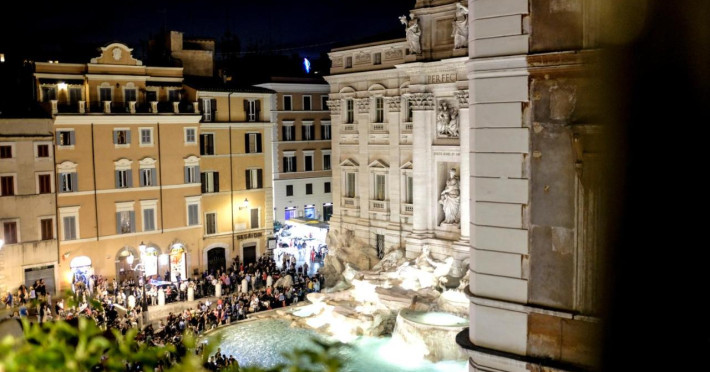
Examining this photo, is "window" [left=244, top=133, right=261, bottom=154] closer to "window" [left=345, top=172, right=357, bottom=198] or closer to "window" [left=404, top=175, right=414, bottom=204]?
"window" [left=345, top=172, right=357, bottom=198]

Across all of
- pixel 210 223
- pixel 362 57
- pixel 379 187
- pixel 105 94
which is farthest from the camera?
pixel 210 223

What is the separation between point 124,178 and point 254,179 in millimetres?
8847

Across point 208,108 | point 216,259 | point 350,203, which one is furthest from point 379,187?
point 208,108

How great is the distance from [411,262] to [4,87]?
27876mm

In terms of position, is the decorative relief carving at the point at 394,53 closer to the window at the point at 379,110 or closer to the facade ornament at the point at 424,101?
the window at the point at 379,110

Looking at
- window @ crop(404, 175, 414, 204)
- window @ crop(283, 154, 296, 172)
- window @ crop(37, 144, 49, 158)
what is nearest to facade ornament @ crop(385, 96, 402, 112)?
window @ crop(404, 175, 414, 204)

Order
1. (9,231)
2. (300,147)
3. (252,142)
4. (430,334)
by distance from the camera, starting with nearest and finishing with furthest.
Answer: (430,334) → (9,231) → (252,142) → (300,147)

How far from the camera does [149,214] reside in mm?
41281

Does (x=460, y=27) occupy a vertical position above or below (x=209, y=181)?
above

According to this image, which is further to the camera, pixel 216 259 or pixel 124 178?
pixel 216 259

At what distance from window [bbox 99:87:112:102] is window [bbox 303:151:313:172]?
16758mm

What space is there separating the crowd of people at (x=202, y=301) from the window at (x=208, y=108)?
9290 mm

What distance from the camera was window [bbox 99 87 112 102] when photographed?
39.7 m

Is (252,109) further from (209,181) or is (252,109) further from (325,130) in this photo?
(325,130)
